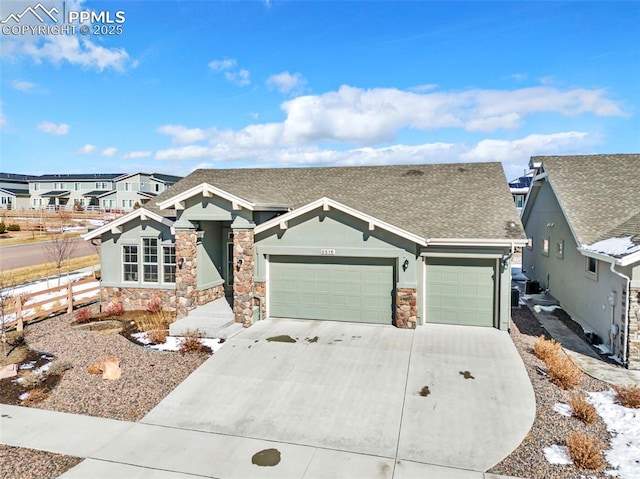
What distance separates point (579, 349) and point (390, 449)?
7822mm

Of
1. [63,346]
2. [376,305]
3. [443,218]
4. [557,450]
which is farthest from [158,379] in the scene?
[443,218]

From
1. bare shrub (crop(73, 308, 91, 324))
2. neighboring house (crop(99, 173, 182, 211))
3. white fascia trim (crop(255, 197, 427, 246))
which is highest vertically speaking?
neighboring house (crop(99, 173, 182, 211))

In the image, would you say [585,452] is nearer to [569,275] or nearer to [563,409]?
[563,409]

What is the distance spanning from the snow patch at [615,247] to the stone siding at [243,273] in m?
10.3

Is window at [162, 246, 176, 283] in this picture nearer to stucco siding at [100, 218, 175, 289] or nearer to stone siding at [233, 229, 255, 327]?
stucco siding at [100, 218, 175, 289]

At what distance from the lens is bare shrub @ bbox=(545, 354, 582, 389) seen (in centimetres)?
928

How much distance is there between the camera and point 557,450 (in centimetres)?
698

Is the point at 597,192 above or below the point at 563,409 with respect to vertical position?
above

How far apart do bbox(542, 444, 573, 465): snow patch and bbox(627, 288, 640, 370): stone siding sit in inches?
193

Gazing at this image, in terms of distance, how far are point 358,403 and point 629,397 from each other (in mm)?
5542

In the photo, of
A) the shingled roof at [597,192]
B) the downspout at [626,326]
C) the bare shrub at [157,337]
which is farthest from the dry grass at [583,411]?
the bare shrub at [157,337]

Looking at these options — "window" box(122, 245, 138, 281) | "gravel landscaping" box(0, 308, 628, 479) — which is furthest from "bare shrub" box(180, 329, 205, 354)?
"window" box(122, 245, 138, 281)

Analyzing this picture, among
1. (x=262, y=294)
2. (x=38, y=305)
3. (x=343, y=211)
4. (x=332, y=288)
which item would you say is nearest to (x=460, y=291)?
(x=332, y=288)

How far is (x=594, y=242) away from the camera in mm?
12961
